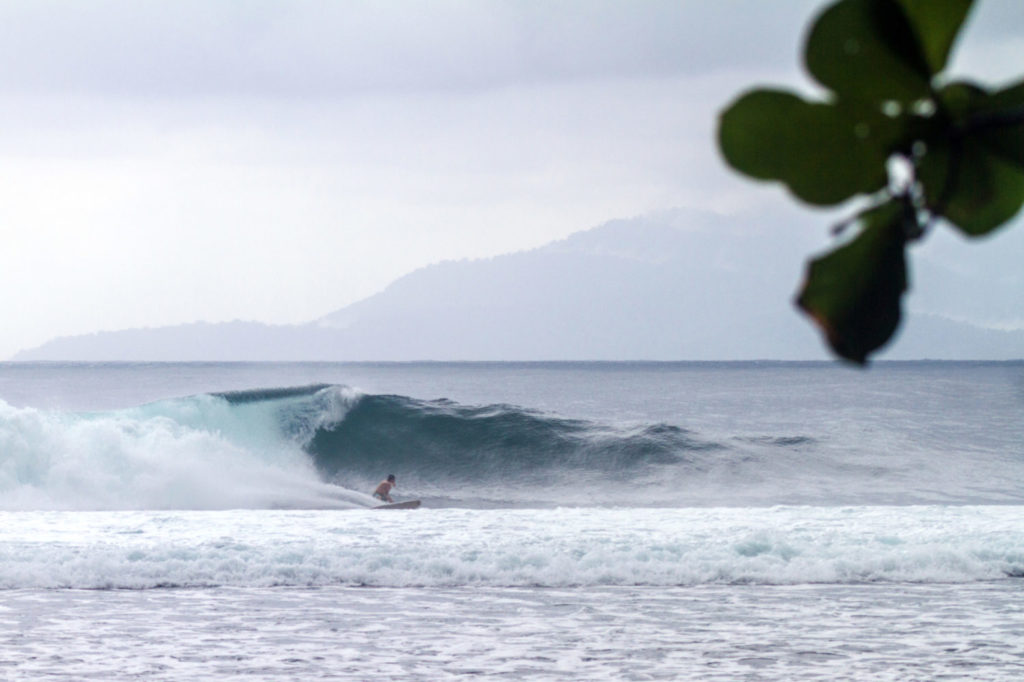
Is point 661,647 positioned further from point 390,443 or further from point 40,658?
point 390,443

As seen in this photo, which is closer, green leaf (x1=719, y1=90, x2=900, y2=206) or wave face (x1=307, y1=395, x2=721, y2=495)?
green leaf (x1=719, y1=90, x2=900, y2=206)

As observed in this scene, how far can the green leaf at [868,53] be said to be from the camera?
0.35 meters

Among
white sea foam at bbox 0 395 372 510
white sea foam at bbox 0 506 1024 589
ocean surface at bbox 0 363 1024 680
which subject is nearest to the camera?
ocean surface at bbox 0 363 1024 680

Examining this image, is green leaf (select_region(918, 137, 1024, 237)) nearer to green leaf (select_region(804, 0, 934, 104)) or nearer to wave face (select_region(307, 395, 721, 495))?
green leaf (select_region(804, 0, 934, 104))

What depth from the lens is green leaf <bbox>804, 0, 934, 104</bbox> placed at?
35 centimetres

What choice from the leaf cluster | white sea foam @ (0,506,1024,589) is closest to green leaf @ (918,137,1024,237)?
the leaf cluster

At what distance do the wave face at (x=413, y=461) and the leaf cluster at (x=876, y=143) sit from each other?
19937mm

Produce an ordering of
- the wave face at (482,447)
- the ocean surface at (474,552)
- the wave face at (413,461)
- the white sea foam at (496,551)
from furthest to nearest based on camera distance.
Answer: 1. the wave face at (482,447)
2. the wave face at (413,461)
3. the white sea foam at (496,551)
4. the ocean surface at (474,552)

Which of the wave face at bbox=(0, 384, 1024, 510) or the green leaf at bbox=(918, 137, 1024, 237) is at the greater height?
the green leaf at bbox=(918, 137, 1024, 237)

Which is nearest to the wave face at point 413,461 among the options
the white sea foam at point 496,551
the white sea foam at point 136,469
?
the white sea foam at point 136,469

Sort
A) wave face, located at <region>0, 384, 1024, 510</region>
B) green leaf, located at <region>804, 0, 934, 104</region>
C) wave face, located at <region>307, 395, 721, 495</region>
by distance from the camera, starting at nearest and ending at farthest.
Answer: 1. green leaf, located at <region>804, 0, 934, 104</region>
2. wave face, located at <region>0, 384, 1024, 510</region>
3. wave face, located at <region>307, 395, 721, 495</region>

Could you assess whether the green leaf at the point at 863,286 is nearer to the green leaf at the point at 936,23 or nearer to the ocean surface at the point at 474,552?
the green leaf at the point at 936,23

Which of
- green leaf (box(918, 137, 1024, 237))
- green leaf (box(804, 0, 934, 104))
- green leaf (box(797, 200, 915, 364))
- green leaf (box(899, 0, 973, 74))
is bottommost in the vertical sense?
green leaf (box(797, 200, 915, 364))

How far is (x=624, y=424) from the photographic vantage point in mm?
29969
